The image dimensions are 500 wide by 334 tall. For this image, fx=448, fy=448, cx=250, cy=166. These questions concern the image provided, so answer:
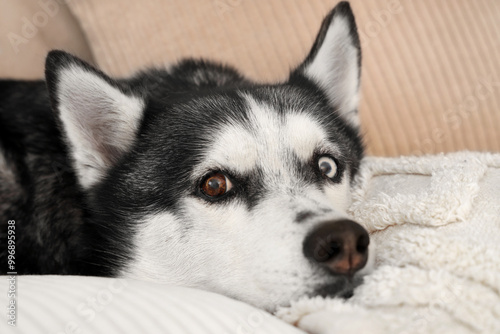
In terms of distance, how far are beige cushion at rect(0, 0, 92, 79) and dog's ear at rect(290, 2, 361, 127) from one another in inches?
54.7

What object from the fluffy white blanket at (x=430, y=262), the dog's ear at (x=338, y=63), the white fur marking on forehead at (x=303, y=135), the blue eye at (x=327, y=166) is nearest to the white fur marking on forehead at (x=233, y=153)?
the white fur marking on forehead at (x=303, y=135)

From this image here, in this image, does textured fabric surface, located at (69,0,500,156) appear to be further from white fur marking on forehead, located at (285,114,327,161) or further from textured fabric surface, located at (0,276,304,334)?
textured fabric surface, located at (0,276,304,334)

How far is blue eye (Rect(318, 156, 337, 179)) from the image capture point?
1.56 m

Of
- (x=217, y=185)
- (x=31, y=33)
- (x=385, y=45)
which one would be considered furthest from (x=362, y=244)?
(x=31, y=33)

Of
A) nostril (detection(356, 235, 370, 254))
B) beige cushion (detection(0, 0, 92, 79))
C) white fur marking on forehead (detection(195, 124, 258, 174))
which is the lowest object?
nostril (detection(356, 235, 370, 254))

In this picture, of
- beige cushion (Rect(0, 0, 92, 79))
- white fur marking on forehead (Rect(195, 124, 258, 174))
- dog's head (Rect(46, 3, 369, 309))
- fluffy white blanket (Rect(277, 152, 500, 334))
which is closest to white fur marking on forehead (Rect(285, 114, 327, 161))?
dog's head (Rect(46, 3, 369, 309))

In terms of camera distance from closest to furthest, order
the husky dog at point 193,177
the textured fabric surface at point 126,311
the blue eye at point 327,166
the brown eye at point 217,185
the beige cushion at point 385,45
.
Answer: the textured fabric surface at point 126,311 → the husky dog at point 193,177 → the brown eye at point 217,185 → the blue eye at point 327,166 → the beige cushion at point 385,45

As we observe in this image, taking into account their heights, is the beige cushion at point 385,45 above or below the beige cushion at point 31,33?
below

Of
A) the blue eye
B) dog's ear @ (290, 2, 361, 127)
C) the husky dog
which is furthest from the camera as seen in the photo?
dog's ear @ (290, 2, 361, 127)

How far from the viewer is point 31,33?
255 centimetres

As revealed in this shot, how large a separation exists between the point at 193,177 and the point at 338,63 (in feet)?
2.82

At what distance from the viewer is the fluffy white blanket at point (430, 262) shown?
0.92 m

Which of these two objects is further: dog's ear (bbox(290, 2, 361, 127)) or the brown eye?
dog's ear (bbox(290, 2, 361, 127))

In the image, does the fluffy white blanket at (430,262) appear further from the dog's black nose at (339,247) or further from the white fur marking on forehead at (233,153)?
Answer: the white fur marking on forehead at (233,153)
